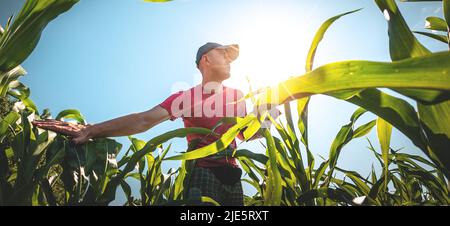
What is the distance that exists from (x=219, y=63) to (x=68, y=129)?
2.99 ft

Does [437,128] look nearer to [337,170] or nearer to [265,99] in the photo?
[265,99]

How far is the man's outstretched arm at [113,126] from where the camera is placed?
649mm

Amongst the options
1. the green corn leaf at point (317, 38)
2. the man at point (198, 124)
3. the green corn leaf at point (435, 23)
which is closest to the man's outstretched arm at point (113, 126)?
the man at point (198, 124)

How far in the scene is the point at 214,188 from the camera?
1021mm

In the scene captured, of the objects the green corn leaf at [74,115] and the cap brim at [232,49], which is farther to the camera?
the cap brim at [232,49]

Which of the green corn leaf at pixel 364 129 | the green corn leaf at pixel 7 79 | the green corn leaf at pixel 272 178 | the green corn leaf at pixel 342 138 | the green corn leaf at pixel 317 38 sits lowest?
the green corn leaf at pixel 272 178

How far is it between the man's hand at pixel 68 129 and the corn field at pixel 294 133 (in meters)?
0.02

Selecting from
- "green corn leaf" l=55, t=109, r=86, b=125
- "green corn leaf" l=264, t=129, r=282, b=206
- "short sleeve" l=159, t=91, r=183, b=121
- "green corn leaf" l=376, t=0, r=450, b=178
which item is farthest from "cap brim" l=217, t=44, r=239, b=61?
"green corn leaf" l=376, t=0, r=450, b=178

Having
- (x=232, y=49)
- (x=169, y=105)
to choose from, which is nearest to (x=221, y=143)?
(x=169, y=105)

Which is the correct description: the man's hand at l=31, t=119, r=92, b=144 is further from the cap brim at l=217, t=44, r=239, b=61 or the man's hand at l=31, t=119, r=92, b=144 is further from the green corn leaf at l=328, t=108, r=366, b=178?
the cap brim at l=217, t=44, r=239, b=61

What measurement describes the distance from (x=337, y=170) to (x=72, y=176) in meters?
0.74

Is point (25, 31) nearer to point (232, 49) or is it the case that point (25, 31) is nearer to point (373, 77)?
point (373, 77)

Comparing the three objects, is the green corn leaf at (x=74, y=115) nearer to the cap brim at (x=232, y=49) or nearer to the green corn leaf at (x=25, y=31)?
the green corn leaf at (x=25, y=31)
